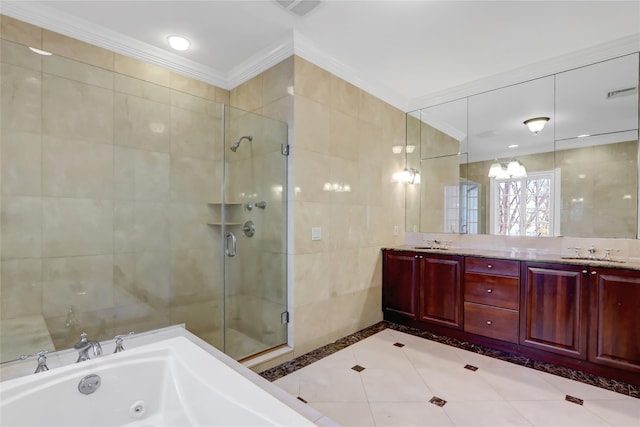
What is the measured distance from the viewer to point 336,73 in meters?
2.86

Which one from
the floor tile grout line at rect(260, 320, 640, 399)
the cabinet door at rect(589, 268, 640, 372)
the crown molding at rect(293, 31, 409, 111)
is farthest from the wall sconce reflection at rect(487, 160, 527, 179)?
the floor tile grout line at rect(260, 320, 640, 399)

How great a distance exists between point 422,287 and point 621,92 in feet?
8.00

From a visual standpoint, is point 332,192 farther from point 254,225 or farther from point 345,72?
point 345,72

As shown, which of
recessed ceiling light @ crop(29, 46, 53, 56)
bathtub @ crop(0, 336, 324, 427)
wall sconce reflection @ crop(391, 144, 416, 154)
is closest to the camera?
bathtub @ crop(0, 336, 324, 427)

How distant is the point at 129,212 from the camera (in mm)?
2457

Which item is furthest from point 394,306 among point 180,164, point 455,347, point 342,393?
point 180,164

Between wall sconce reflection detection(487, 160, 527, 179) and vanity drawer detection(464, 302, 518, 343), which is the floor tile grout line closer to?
vanity drawer detection(464, 302, 518, 343)

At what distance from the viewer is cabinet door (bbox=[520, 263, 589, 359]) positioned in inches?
90.0

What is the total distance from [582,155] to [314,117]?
248 centimetres

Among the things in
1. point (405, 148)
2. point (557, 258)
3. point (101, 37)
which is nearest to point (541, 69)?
point (405, 148)

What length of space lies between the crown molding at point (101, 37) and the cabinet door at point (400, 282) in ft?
8.93

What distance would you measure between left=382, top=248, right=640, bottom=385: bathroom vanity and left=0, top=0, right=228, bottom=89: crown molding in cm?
284

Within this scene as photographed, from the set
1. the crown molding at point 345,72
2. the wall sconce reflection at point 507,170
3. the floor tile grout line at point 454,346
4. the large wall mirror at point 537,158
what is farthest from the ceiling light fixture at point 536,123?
the floor tile grout line at point 454,346

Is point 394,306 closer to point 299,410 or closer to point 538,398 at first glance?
point 538,398
